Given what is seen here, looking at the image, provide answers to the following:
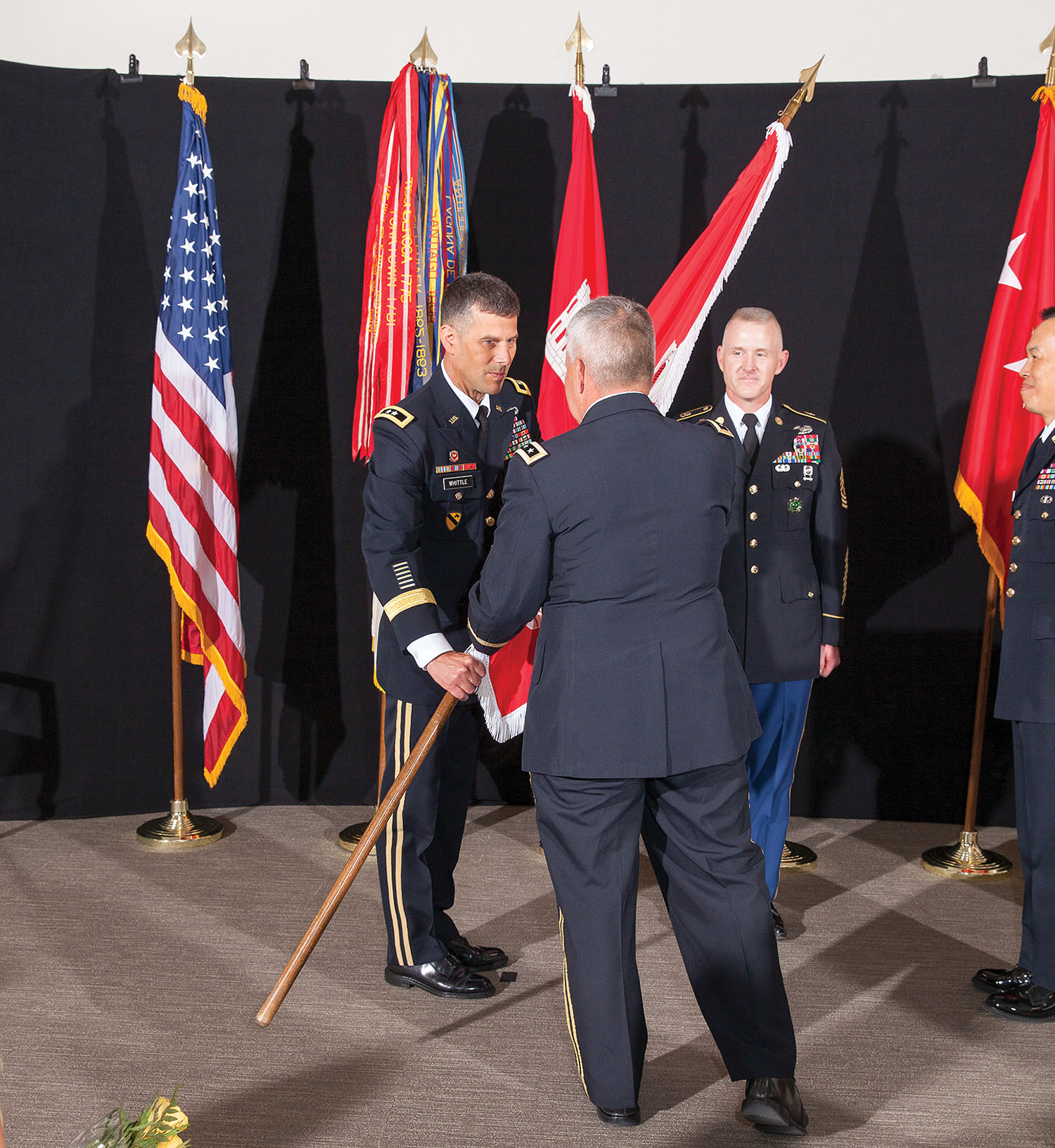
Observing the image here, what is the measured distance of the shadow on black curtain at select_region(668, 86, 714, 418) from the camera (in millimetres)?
4094

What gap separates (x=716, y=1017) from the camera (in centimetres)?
217

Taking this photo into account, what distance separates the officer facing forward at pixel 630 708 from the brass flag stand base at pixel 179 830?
2.01 m

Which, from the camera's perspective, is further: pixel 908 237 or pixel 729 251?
pixel 908 237

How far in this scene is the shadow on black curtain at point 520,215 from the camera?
4137mm

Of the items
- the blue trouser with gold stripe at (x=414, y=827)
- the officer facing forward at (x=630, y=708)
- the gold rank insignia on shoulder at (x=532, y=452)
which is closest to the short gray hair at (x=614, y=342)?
the officer facing forward at (x=630, y=708)

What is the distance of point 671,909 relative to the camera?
7.14ft

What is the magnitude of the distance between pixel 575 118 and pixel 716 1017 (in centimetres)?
282

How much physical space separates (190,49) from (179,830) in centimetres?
256

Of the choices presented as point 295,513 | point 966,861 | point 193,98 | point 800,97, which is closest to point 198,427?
point 295,513

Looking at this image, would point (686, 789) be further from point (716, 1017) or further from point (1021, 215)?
point (1021, 215)

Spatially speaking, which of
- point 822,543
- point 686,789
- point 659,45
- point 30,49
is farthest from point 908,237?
point 30,49

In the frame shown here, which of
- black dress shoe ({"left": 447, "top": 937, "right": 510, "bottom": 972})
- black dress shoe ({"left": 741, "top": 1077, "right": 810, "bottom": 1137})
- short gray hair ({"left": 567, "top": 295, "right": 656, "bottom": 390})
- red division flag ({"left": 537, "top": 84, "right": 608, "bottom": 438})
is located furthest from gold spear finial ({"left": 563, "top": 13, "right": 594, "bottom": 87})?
black dress shoe ({"left": 741, "top": 1077, "right": 810, "bottom": 1137})

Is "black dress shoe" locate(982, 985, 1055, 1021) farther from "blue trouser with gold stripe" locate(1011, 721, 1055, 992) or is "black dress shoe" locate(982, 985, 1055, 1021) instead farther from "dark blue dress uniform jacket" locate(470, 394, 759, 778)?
"dark blue dress uniform jacket" locate(470, 394, 759, 778)

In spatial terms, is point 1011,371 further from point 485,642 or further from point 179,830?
point 179,830
